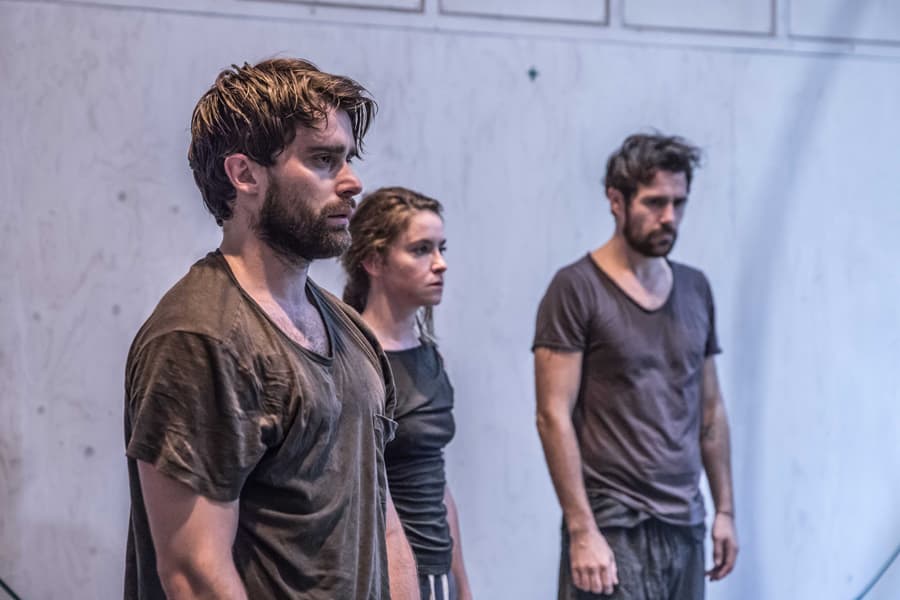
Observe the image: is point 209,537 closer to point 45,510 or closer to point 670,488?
point 670,488

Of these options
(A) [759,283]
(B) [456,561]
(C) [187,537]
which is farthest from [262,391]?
(A) [759,283]

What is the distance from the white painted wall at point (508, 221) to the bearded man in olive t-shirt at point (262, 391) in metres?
1.59

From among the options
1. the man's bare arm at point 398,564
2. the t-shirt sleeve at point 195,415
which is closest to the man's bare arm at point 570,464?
the man's bare arm at point 398,564

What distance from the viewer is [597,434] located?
276 cm

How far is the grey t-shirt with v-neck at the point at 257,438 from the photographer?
4.69 feet

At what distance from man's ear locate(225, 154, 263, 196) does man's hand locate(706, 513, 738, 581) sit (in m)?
1.76

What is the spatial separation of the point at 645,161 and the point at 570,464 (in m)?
0.75

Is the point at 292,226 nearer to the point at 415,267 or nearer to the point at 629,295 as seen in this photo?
the point at 415,267

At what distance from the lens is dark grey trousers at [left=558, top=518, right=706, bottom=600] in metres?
2.68

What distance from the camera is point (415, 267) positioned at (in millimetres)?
2555

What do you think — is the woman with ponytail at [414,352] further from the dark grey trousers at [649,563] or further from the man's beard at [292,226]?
the man's beard at [292,226]

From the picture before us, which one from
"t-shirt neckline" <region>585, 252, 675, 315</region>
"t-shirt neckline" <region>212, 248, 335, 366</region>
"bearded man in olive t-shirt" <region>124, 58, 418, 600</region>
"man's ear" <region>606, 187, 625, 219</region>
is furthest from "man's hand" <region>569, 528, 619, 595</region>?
"t-shirt neckline" <region>212, 248, 335, 366</region>

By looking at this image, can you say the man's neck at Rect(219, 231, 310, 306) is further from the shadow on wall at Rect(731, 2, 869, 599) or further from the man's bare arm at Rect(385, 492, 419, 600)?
the shadow on wall at Rect(731, 2, 869, 599)

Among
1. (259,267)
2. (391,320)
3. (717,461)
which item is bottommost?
(717,461)
